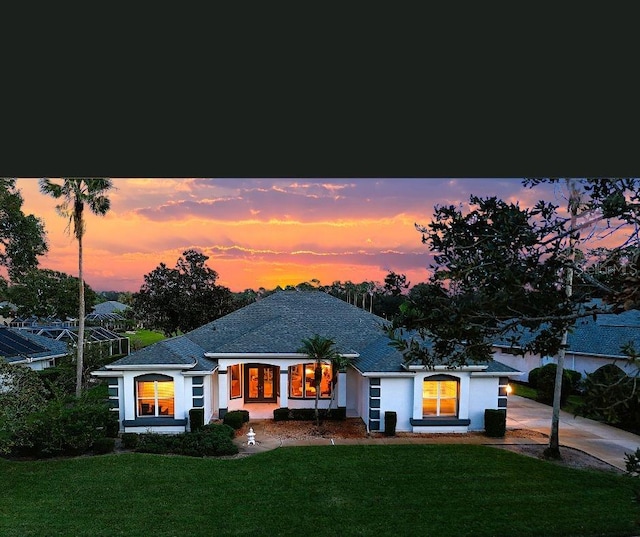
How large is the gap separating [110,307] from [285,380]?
10806mm

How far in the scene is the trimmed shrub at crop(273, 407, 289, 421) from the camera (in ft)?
35.4

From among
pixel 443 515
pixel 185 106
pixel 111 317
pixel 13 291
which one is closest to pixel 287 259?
pixel 13 291

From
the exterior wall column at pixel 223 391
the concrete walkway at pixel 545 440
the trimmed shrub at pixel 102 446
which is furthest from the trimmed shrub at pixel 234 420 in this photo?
the trimmed shrub at pixel 102 446

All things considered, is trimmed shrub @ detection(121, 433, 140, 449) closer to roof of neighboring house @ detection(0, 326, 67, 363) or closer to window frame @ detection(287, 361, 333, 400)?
window frame @ detection(287, 361, 333, 400)

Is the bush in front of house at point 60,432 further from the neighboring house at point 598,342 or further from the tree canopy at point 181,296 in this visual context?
the neighboring house at point 598,342

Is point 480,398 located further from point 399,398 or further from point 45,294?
point 45,294

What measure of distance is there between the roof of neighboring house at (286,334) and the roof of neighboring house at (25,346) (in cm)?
459

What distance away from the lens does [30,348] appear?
12938 mm

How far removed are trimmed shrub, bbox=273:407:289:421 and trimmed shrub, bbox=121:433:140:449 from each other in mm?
3586

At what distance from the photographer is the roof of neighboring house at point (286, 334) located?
9.86 m

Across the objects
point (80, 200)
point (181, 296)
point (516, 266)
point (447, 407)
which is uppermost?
point (80, 200)

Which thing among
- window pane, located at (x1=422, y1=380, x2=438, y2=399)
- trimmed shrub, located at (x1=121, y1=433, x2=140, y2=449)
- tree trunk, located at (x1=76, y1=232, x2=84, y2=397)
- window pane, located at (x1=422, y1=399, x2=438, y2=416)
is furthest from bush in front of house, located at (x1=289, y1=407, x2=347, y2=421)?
tree trunk, located at (x1=76, y1=232, x2=84, y2=397)

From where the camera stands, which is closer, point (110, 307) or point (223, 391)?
point (223, 391)

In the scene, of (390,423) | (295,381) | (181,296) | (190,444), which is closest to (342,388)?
(295,381)
